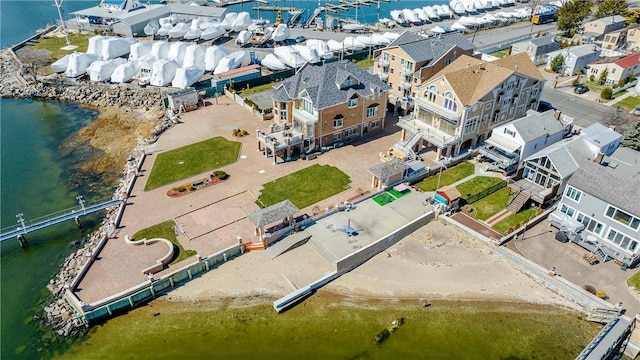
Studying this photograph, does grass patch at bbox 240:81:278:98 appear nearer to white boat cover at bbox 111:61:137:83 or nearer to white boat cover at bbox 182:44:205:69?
white boat cover at bbox 182:44:205:69

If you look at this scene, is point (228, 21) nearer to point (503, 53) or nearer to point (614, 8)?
point (503, 53)

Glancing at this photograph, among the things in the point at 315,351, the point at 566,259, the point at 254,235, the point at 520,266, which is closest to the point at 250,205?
the point at 254,235

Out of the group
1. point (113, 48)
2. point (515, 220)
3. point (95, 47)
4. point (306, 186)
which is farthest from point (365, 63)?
point (95, 47)

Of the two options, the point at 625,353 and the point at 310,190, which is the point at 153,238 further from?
the point at 625,353

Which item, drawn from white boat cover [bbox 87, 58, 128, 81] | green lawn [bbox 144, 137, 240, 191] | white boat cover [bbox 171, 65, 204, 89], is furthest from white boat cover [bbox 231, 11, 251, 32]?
green lawn [bbox 144, 137, 240, 191]

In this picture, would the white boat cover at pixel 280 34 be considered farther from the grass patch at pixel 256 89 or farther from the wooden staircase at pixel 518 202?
the wooden staircase at pixel 518 202

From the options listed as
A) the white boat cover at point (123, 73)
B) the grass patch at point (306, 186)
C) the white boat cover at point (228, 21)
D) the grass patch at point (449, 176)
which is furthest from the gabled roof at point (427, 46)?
the white boat cover at point (228, 21)

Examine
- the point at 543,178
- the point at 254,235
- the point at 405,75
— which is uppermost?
the point at 405,75
